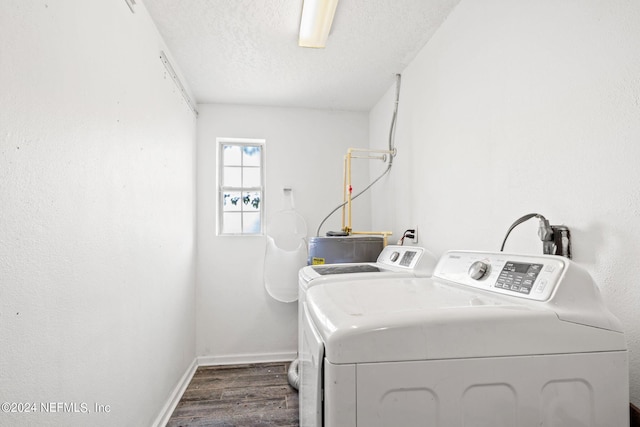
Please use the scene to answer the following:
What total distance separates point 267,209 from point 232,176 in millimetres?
523

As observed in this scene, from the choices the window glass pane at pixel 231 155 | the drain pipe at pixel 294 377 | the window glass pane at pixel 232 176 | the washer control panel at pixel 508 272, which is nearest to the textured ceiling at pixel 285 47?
the window glass pane at pixel 231 155

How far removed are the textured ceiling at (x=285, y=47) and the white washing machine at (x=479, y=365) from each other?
171 cm

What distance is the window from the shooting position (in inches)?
130

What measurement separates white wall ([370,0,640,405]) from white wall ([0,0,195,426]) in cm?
170

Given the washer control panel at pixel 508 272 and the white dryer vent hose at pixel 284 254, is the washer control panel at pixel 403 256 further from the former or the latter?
the white dryer vent hose at pixel 284 254

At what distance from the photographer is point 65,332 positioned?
1.07 metres

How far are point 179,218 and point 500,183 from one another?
7.24 ft

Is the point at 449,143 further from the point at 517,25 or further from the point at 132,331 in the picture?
the point at 132,331

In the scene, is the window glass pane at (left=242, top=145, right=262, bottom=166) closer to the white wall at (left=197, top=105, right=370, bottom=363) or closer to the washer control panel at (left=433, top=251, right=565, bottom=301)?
the white wall at (left=197, top=105, right=370, bottom=363)

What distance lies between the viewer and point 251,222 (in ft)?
11.0

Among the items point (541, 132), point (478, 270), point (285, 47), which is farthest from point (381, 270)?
point (285, 47)

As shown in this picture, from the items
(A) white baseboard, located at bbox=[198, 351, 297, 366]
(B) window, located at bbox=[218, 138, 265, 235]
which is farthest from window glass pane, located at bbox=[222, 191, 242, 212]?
(A) white baseboard, located at bbox=[198, 351, 297, 366]

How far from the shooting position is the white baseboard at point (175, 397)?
203 cm

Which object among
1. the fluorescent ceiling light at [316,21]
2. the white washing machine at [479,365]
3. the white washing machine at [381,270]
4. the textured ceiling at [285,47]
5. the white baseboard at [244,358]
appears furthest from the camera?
the white baseboard at [244,358]
